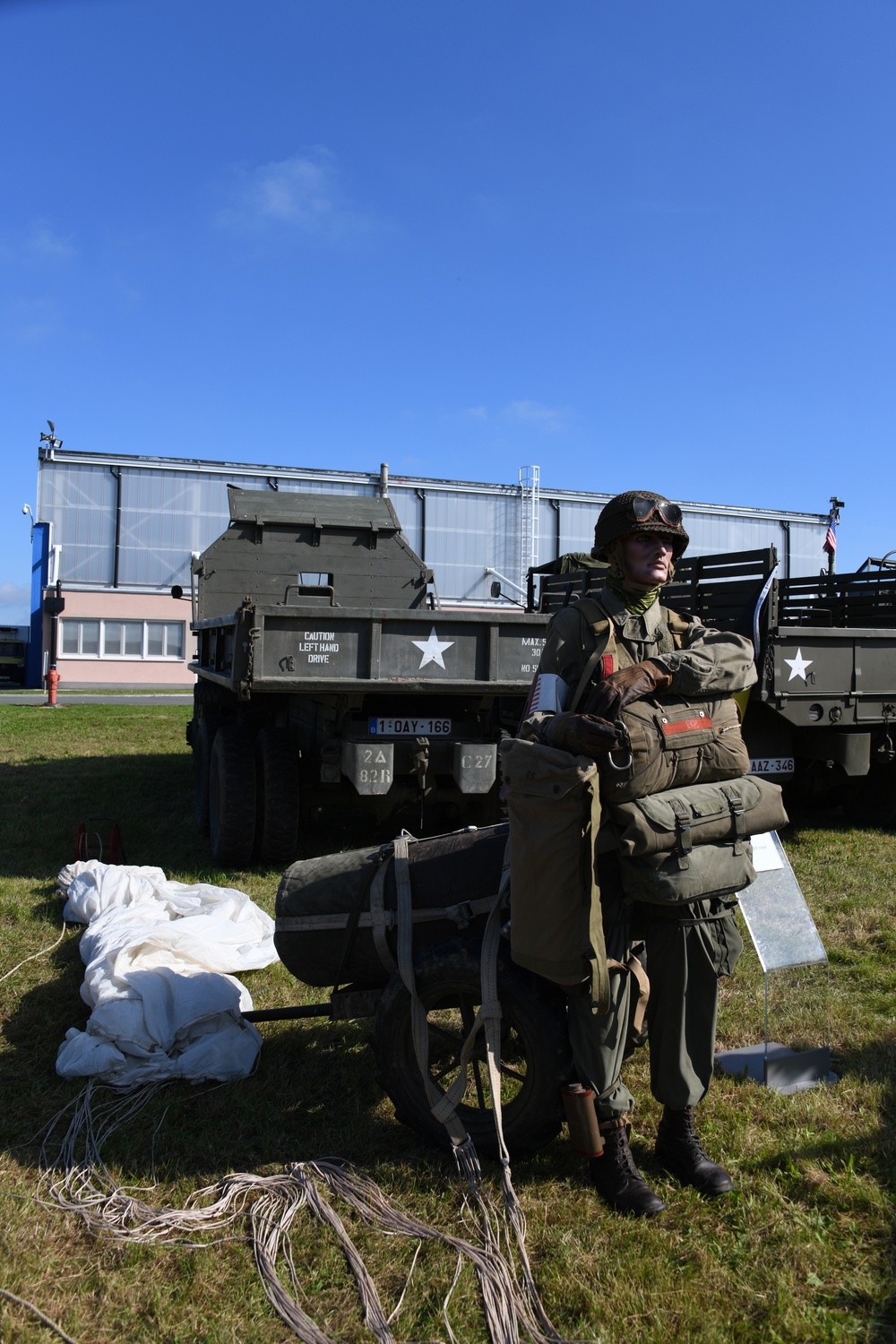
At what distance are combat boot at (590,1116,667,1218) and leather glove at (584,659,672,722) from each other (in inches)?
43.6

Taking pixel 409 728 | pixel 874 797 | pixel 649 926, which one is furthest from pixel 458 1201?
pixel 874 797

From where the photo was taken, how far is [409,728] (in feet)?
19.3

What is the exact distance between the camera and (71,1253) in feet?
8.07

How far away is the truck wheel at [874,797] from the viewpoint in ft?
25.1

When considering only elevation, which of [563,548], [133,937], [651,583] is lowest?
[133,937]

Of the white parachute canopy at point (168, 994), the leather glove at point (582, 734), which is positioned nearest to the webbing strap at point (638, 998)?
the leather glove at point (582, 734)

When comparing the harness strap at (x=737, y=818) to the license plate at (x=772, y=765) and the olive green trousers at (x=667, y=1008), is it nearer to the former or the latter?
the olive green trousers at (x=667, y=1008)

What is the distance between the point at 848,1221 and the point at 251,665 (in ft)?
12.5

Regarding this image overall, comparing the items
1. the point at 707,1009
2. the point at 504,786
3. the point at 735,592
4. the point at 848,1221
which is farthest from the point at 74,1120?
the point at 735,592

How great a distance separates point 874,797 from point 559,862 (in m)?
6.11

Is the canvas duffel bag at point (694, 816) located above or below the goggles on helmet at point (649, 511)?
below

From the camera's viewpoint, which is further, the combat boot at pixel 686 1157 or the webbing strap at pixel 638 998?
the webbing strap at pixel 638 998

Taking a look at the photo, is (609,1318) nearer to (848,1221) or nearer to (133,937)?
(848,1221)

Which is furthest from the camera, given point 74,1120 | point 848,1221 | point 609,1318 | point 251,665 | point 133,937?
point 251,665
